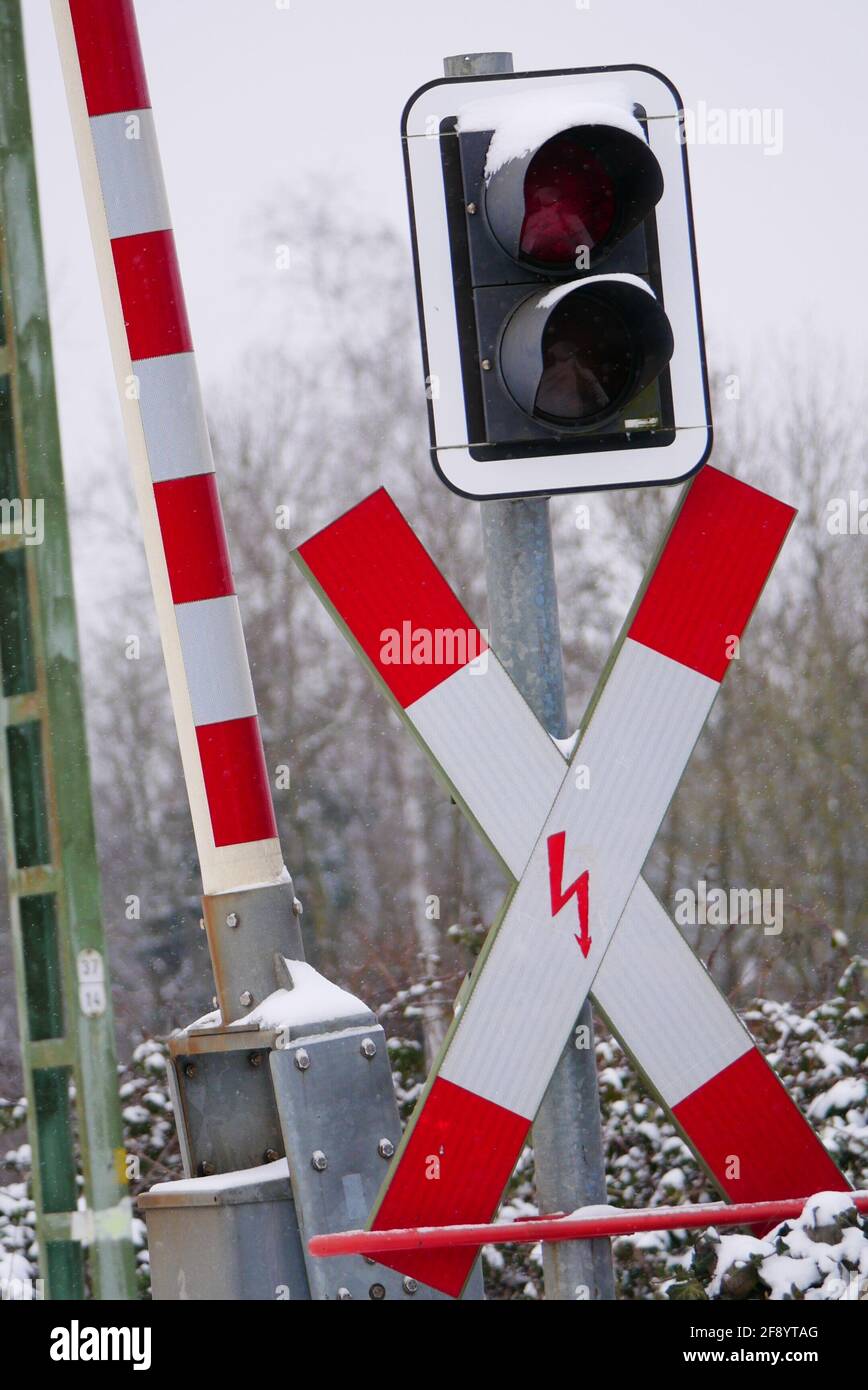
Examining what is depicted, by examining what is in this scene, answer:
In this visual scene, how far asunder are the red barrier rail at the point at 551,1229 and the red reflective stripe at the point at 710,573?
0.77 metres

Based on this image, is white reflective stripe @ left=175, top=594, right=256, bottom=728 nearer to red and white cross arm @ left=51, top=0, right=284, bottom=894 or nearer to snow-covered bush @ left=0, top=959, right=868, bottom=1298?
red and white cross arm @ left=51, top=0, right=284, bottom=894

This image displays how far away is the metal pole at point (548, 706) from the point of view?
2.42 metres

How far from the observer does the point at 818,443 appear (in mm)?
9992

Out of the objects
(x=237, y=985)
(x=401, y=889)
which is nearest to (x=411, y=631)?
(x=237, y=985)

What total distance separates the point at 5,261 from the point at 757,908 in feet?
17.1

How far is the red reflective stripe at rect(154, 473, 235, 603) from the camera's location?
2.88 meters

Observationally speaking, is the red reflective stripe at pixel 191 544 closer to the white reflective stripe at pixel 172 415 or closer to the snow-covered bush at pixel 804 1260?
the white reflective stripe at pixel 172 415

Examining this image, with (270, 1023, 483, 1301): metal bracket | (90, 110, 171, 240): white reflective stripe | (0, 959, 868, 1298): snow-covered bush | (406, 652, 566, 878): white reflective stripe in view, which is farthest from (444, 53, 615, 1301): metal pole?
(0, 959, 868, 1298): snow-covered bush

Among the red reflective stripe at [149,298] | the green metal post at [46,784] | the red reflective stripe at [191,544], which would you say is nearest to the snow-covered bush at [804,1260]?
the red reflective stripe at [191,544]

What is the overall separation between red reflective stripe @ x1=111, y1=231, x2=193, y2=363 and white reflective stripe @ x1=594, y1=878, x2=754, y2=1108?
4.05 feet

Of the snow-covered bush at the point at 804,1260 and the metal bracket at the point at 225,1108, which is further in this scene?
the metal bracket at the point at 225,1108

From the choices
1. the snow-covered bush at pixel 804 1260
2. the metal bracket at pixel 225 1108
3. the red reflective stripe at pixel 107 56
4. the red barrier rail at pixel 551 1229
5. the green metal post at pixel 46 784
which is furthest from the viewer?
the green metal post at pixel 46 784

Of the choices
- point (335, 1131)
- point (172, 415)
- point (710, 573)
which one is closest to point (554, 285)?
point (710, 573)

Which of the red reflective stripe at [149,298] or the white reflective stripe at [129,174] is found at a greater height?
the white reflective stripe at [129,174]
